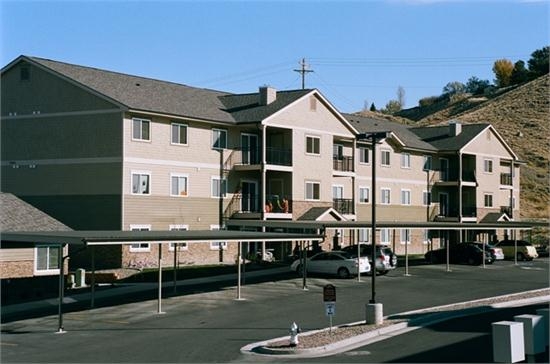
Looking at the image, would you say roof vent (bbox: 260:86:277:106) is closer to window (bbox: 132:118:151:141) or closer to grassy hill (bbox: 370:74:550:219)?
window (bbox: 132:118:151:141)

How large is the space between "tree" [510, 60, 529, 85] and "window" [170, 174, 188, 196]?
139086 millimetres

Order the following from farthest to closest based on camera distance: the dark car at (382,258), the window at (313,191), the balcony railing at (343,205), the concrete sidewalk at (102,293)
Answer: the balcony railing at (343,205), the window at (313,191), the dark car at (382,258), the concrete sidewalk at (102,293)

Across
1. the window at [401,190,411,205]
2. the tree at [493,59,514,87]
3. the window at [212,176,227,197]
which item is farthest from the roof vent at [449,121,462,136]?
the tree at [493,59,514,87]

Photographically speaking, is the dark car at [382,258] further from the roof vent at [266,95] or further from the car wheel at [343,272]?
the roof vent at [266,95]

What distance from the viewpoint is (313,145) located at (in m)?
55.3

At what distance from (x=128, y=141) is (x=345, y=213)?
1976cm

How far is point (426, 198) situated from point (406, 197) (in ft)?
10.8

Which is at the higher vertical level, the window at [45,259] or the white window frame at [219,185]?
the white window frame at [219,185]

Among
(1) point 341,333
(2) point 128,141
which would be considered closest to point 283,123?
(2) point 128,141

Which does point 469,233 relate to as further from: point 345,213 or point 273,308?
point 273,308

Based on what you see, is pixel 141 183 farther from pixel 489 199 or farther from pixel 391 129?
pixel 489 199

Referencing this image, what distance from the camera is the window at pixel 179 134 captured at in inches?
1891

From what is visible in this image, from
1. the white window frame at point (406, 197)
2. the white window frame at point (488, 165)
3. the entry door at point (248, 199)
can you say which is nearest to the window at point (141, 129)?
Result: the entry door at point (248, 199)

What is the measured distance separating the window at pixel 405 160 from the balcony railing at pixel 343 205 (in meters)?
8.95
